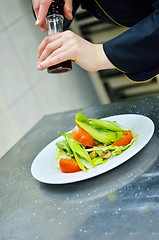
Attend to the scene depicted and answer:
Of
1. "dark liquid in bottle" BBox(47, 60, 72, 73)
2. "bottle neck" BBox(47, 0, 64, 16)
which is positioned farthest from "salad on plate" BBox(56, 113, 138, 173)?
"bottle neck" BBox(47, 0, 64, 16)

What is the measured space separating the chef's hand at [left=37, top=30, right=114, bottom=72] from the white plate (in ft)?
0.67

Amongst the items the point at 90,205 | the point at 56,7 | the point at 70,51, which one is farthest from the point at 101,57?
the point at 90,205

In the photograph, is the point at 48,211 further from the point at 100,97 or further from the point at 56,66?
the point at 100,97

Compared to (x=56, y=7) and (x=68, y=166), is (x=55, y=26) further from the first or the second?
(x=68, y=166)

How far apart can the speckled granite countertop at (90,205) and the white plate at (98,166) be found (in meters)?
0.03

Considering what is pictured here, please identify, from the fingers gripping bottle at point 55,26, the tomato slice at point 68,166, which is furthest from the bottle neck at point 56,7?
the tomato slice at point 68,166

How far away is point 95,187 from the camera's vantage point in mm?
842

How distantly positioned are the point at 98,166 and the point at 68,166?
0.08m

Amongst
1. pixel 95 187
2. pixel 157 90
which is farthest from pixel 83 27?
pixel 95 187

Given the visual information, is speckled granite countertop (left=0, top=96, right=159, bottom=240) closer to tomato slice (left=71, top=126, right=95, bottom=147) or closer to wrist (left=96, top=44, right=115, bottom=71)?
tomato slice (left=71, top=126, right=95, bottom=147)

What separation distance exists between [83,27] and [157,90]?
70 cm

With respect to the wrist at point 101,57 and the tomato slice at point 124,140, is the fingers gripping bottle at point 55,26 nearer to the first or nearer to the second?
the wrist at point 101,57

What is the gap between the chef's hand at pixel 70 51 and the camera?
2.91 feet

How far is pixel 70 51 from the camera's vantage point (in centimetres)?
89
